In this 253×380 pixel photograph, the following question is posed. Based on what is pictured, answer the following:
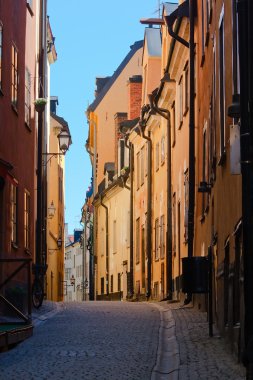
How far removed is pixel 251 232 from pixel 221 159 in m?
5.18

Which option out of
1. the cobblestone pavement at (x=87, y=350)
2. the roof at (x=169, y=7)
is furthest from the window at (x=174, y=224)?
the cobblestone pavement at (x=87, y=350)

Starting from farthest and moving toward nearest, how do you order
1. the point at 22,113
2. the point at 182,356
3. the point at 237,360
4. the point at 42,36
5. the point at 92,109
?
the point at 92,109 → the point at 42,36 → the point at 22,113 → the point at 182,356 → the point at 237,360

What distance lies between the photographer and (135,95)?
4322 centimetres

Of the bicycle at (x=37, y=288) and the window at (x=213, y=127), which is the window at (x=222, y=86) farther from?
the bicycle at (x=37, y=288)

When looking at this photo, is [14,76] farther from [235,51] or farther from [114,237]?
[114,237]

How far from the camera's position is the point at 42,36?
27.2 metres

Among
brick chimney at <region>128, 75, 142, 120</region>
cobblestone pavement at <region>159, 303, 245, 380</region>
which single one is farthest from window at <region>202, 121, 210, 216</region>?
brick chimney at <region>128, 75, 142, 120</region>

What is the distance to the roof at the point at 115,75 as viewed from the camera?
167ft

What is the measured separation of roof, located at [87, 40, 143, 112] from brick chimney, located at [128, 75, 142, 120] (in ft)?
25.3

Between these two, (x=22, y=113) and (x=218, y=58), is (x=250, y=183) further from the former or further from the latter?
(x=22, y=113)

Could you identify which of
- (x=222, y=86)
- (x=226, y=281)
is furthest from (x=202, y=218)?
(x=226, y=281)

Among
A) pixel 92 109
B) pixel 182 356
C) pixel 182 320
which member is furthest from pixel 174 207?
pixel 92 109

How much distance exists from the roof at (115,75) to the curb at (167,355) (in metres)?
35.5

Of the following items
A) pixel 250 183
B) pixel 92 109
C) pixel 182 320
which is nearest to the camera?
pixel 250 183
